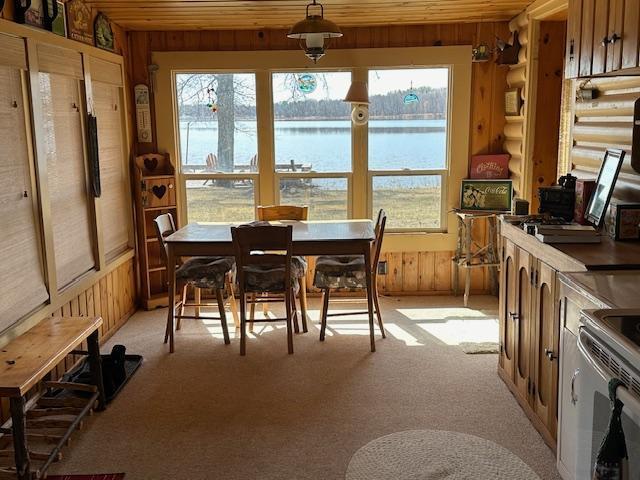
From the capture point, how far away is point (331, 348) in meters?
4.20

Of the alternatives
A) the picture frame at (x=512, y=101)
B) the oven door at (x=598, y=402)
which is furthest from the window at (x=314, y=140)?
the oven door at (x=598, y=402)

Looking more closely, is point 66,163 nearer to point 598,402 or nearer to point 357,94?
point 357,94

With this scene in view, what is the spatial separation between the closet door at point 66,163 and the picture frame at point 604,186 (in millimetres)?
2990

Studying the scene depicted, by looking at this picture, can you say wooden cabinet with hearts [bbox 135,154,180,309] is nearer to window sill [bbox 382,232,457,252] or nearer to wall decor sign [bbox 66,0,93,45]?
wall decor sign [bbox 66,0,93,45]

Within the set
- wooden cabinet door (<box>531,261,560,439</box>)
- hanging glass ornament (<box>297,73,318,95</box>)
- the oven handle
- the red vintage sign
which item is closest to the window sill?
the red vintage sign

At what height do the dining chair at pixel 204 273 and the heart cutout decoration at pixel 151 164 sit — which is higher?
the heart cutout decoration at pixel 151 164

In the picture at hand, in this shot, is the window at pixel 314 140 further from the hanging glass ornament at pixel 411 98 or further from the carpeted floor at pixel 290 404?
the carpeted floor at pixel 290 404

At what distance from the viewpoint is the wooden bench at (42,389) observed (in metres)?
2.51

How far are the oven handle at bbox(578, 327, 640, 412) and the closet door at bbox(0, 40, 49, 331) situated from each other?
2603 millimetres

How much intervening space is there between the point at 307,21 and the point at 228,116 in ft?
6.27

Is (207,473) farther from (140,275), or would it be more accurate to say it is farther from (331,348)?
(140,275)

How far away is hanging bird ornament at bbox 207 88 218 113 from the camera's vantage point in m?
5.28

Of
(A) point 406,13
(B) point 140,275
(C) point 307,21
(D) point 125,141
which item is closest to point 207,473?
(C) point 307,21

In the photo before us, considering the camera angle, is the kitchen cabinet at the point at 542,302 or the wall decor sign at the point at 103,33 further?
the wall decor sign at the point at 103,33
